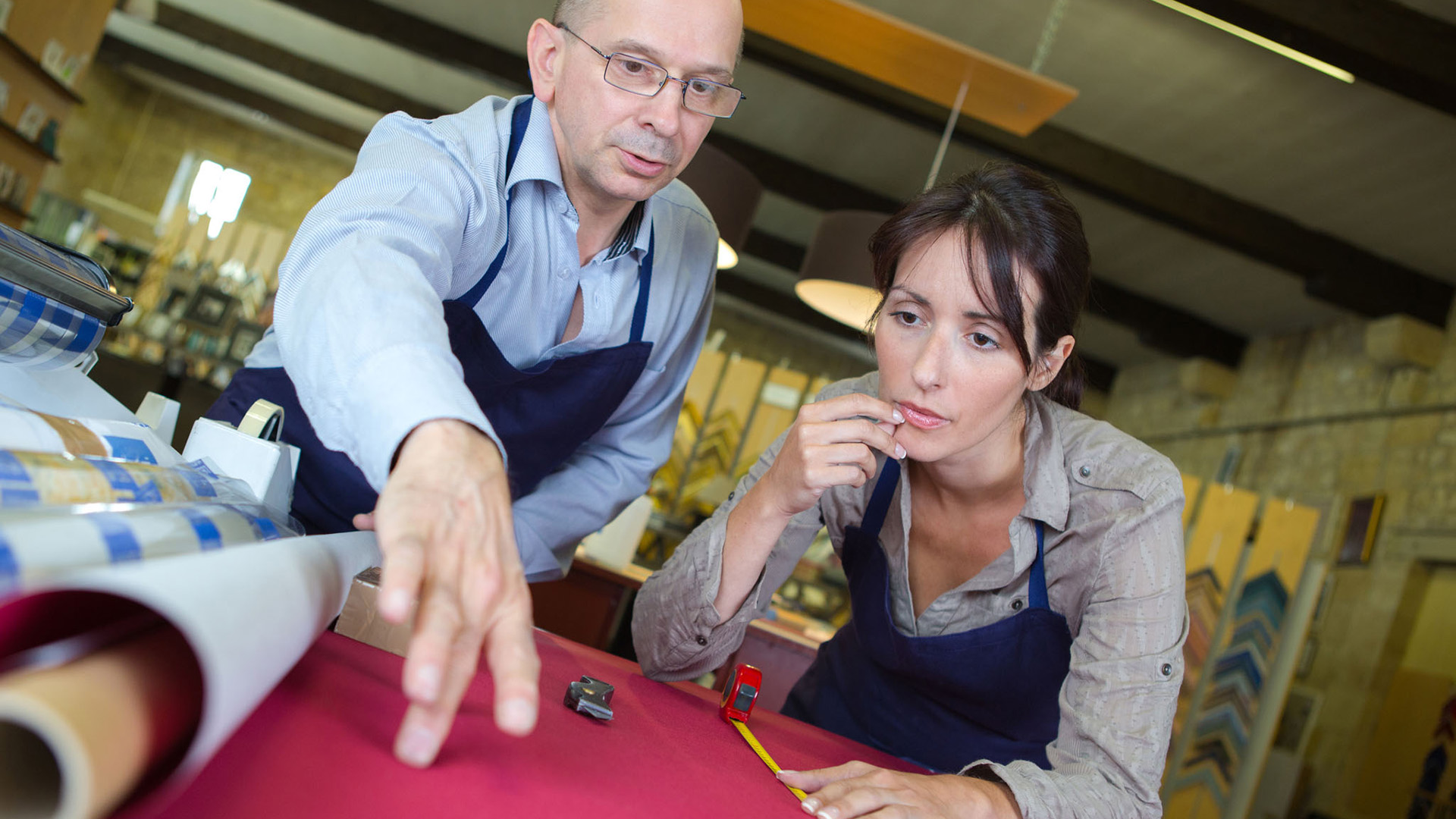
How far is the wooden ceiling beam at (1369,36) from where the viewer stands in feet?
15.9

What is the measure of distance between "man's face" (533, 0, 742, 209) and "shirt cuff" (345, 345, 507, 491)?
2.38 feet

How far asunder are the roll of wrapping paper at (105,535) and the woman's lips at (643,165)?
78 cm

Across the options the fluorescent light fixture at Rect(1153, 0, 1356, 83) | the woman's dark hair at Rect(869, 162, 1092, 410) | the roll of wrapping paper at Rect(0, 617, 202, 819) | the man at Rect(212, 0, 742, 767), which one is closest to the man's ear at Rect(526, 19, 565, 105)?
the man at Rect(212, 0, 742, 767)

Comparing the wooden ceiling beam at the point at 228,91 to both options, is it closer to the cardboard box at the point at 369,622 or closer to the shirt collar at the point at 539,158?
the shirt collar at the point at 539,158

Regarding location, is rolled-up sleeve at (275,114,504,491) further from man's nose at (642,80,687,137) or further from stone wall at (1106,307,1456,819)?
stone wall at (1106,307,1456,819)

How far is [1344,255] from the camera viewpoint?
7.07 metres

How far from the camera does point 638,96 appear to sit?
1.44m

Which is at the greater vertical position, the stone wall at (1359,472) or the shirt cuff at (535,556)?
the stone wall at (1359,472)

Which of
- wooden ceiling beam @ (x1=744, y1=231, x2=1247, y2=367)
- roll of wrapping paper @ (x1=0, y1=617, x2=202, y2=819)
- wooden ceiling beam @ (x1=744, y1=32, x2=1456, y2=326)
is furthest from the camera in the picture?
wooden ceiling beam @ (x1=744, y1=231, x2=1247, y2=367)

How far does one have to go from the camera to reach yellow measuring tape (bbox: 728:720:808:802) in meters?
1.01

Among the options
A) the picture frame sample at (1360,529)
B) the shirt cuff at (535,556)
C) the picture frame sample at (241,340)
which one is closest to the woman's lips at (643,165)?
the shirt cuff at (535,556)

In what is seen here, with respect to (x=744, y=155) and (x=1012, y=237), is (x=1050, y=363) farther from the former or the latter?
(x=744, y=155)

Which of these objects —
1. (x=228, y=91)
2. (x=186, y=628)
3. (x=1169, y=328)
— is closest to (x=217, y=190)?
(x=228, y=91)

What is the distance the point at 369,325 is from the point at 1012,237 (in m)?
1.01
